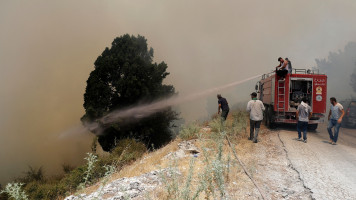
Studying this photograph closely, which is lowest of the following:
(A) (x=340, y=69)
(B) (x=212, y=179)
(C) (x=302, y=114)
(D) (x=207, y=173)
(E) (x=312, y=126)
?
(E) (x=312, y=126)

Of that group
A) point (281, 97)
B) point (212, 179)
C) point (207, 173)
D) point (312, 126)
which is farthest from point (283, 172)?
point (312, 126)

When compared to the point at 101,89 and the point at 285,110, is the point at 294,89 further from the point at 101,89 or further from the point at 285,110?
Result: the point at 101,89

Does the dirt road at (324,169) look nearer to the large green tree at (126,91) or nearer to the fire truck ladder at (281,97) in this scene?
the fire truck ladder at (281,97)

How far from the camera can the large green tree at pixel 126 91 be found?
2141 cm

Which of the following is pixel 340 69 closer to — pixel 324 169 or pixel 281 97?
pixel 281 97

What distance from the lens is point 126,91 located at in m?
21.6

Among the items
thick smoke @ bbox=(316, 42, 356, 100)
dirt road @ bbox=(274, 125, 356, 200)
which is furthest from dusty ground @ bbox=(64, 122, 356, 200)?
thick smoke @ bbox=(316, 42, 356, 100)

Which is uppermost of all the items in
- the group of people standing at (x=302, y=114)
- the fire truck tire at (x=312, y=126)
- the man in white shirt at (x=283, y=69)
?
the man in white shirt at (x=283, y=69)

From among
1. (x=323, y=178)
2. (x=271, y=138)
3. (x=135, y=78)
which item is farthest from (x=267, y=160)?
(x=135, y=78)

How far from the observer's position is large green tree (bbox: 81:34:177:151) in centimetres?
2141

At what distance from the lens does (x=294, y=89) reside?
42.6ft

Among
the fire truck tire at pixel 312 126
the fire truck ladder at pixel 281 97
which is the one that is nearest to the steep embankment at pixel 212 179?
the fire truck ladder at pixel 281 97

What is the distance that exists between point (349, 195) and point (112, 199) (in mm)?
4732

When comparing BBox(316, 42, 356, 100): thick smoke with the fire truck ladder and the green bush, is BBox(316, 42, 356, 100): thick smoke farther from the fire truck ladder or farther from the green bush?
the green bush
